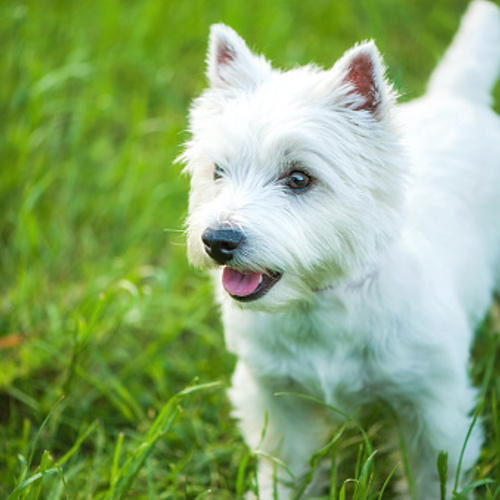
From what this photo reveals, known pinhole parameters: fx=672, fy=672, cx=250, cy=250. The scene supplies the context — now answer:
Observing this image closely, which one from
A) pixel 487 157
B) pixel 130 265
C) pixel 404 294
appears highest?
pixel 487 157

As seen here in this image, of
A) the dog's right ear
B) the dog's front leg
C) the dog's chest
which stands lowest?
the dog's front leg

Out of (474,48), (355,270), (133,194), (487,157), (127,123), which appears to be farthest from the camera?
(127,123)

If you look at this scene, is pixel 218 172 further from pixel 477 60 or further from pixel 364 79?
pixel 477 60

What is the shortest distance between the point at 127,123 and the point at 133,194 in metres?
1.20

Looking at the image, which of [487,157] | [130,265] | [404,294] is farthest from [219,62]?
[130,265]

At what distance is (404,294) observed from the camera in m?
2.49

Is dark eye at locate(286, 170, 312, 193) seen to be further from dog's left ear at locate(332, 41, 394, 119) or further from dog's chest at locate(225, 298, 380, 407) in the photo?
dog's chest at locate(225, 298, 380, 407)

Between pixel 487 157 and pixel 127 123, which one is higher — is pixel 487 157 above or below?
above

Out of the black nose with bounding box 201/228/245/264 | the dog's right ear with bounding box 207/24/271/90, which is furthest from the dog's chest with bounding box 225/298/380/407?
the dog's right ear with bounding box 207/24/271/90

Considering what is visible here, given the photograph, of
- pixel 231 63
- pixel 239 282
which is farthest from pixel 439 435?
pixel 231 63

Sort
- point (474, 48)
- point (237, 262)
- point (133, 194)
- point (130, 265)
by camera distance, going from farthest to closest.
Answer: point (133, 194) → point (130, 265) → point (474, 48) → point (237, 262)

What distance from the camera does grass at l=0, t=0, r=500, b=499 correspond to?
2.96m

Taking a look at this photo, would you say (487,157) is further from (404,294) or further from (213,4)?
(213,4)

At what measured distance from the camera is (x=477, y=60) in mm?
3461
